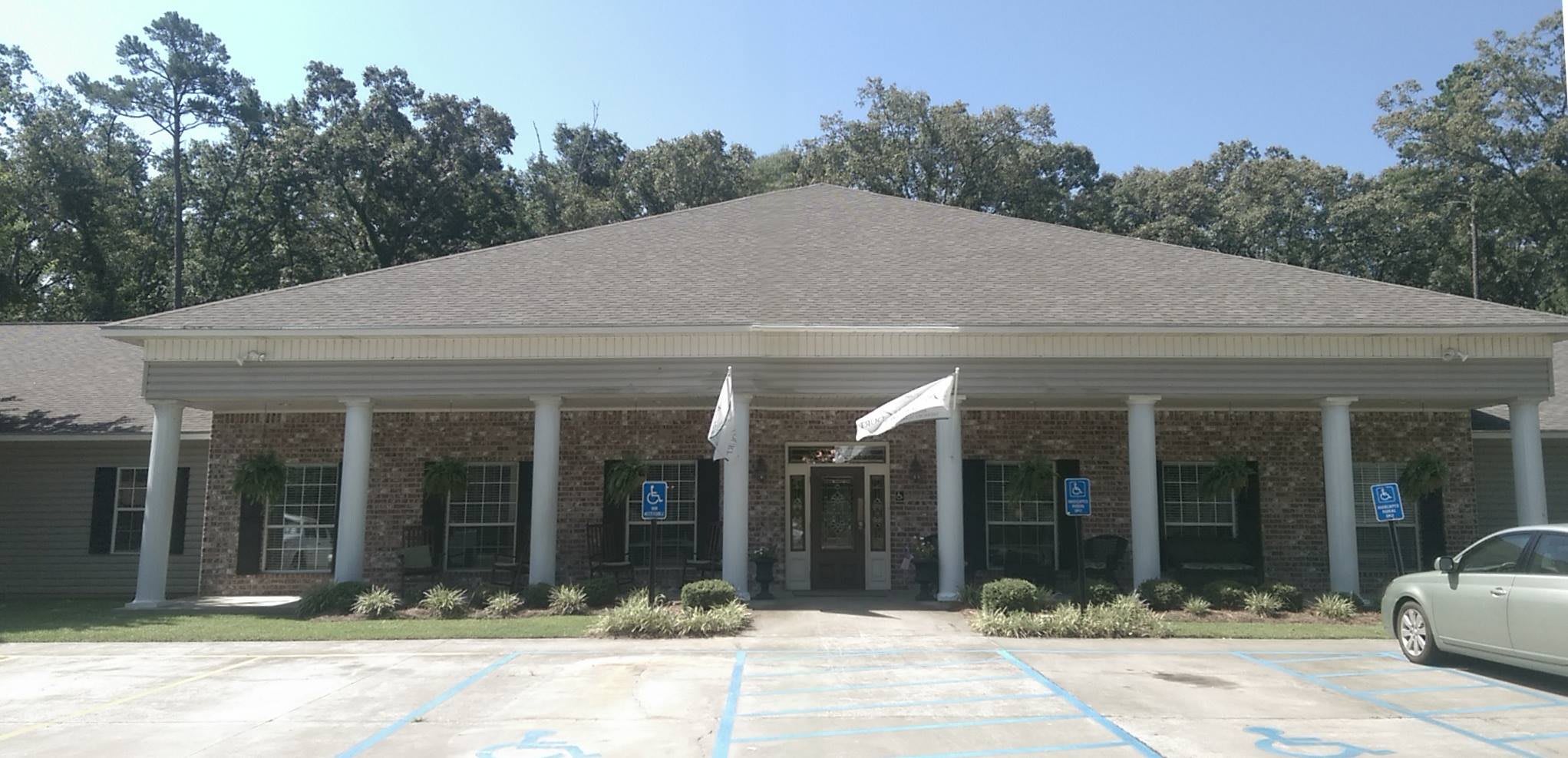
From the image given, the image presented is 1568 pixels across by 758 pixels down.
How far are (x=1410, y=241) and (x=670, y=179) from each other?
2795 cm

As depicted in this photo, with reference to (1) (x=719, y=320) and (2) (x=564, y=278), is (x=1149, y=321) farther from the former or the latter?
(2) (x=564, y=278)

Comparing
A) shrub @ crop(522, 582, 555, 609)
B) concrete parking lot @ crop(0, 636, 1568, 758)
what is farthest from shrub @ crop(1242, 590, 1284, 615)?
shrub @ crop(522, 582, 555, 609)

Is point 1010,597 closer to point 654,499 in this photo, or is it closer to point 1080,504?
point 1080,504

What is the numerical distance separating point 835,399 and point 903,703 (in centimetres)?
749

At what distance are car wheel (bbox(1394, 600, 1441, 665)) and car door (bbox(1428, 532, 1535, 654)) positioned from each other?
0.21m

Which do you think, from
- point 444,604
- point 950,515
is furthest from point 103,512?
point 950,515

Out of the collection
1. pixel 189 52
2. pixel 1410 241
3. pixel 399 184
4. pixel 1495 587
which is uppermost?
pixel 189 52

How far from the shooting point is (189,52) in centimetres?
4031

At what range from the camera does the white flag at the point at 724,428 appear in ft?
45.5

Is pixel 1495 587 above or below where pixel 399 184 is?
below

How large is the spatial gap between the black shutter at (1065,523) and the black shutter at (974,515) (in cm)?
130

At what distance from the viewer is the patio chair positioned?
16.5 metres

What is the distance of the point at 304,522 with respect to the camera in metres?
18.3

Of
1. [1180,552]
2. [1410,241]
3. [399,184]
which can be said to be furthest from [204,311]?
[1410,241]
